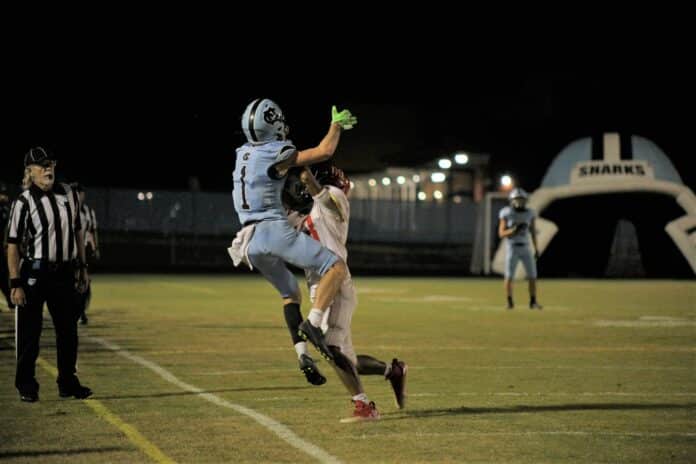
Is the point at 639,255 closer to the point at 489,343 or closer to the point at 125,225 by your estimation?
the point at 125,225

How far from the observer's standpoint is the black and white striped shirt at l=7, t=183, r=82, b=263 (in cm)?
1040

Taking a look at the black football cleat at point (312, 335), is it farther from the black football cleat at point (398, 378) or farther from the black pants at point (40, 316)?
the black pants at point (40, 316)

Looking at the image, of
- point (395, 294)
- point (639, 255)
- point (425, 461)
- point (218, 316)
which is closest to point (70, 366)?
point (425, 461)

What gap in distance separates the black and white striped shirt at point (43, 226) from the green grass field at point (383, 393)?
3.84ft

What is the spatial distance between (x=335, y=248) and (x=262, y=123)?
1181mm

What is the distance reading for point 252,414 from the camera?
9.45 m

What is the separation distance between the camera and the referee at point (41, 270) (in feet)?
33.9

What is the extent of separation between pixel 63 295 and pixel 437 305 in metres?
13.8

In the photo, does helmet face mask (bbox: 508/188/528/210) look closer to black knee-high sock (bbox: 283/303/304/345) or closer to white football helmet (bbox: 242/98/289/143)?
black knee-high sock (bbox: 283/303/304/345)

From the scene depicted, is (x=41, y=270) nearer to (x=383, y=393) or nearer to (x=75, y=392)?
(x=75, y=392)

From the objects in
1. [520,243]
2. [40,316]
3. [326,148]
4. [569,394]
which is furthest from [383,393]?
[520,243]

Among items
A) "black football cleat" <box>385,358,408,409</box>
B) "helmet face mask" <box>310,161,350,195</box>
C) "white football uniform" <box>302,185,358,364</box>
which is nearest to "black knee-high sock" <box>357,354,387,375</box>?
"black football cleat" <box>385,358,408,409</box>

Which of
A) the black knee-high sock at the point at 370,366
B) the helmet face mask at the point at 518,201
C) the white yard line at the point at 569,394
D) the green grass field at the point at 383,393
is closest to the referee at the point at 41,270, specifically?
the green grass field at the point at 383,393

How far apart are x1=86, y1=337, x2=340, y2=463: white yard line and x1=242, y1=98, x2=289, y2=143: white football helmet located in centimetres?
194
